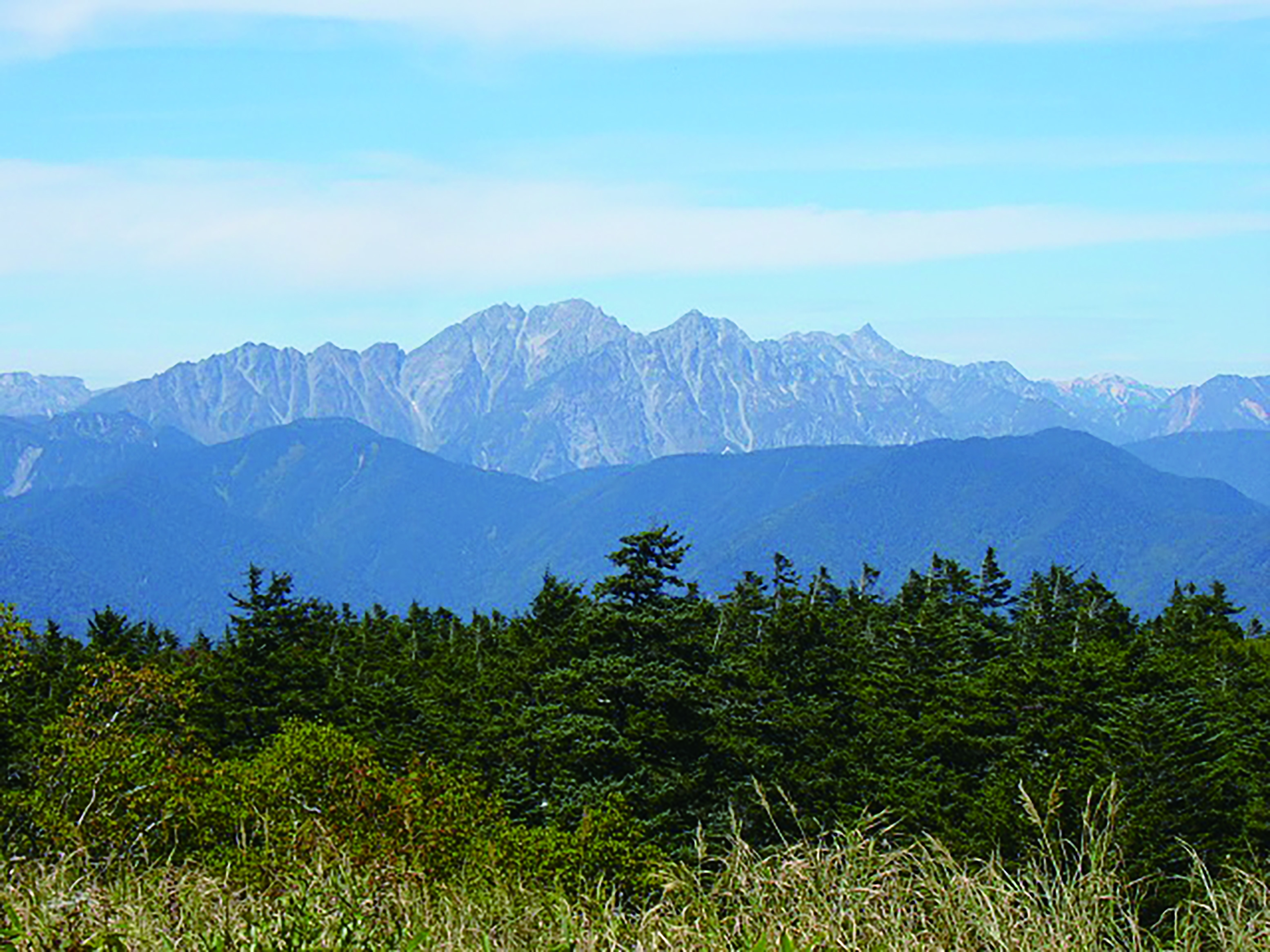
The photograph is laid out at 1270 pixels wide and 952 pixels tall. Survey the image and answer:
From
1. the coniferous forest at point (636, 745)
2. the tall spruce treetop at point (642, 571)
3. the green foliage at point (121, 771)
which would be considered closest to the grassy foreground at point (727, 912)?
the coniferous forest at point (636, 745)

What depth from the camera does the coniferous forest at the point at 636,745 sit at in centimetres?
2081

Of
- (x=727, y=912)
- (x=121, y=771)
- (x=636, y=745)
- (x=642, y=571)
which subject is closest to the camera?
(x=727, y=912)

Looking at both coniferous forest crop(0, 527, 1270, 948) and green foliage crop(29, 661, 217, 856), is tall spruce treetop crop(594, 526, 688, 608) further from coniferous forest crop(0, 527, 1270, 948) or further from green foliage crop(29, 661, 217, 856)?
green foliage crop(29, 661, 217, 856)

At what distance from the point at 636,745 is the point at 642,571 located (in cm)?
540

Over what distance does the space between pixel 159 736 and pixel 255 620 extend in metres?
26.3

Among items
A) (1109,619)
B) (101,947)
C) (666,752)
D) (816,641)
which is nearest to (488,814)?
(666,752)

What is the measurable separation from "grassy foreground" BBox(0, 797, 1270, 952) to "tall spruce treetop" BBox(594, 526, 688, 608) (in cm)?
2891

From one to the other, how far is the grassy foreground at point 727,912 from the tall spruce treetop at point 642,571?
28.9 metres

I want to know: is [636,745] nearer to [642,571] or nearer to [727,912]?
[642,571]

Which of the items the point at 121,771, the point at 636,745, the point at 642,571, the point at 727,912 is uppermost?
the point at 727,912

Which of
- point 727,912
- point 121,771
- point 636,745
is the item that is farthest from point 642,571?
point 727,912

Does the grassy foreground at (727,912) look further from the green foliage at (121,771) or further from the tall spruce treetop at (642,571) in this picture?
the tall spruce treetop at (642,571)

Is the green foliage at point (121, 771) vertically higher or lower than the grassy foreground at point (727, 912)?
lower

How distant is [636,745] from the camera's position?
34188 millimetres
